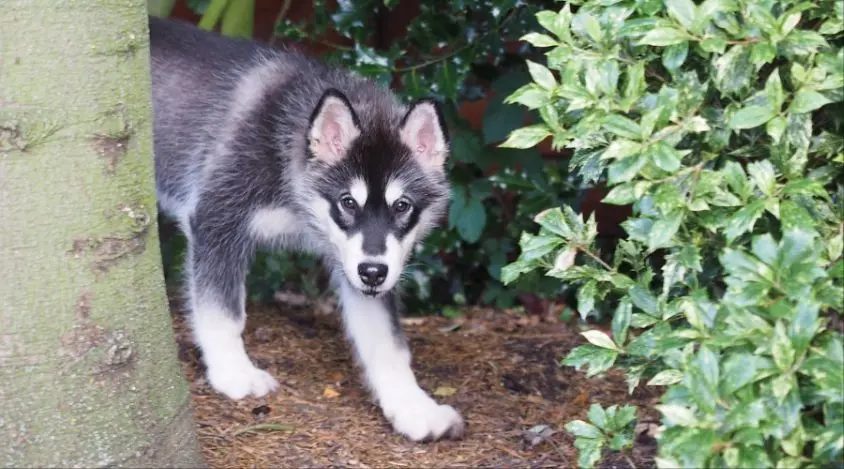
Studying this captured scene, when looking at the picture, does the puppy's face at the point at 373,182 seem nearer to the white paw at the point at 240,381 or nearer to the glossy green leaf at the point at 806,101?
the white paw at the point at 240,381

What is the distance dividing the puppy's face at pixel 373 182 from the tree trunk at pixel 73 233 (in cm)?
129

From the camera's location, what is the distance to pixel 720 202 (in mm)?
2732

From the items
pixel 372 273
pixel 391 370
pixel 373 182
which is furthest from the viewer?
pixel 391 370

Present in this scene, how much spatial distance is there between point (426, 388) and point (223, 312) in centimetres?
92

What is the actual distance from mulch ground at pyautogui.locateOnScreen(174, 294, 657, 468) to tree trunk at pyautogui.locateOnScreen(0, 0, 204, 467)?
0.81 meters

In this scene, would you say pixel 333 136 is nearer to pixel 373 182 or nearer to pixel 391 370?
pixel 373 182

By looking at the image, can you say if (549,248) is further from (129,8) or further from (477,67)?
A: (477,67)

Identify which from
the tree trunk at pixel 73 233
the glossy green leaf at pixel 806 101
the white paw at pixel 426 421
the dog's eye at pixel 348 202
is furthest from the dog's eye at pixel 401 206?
the glossy green leaf at pixel 806 101

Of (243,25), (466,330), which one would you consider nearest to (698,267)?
(466,330)

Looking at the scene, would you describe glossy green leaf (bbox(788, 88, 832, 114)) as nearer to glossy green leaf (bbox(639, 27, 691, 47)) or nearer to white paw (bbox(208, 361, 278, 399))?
glossy green leaf (bbox(639, 27, 691, 47))

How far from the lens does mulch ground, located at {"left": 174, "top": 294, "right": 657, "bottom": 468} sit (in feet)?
13.2

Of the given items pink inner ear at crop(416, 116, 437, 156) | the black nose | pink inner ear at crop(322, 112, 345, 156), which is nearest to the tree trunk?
the black nose

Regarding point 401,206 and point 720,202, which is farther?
point 401,206

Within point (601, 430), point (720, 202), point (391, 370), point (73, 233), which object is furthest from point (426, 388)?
point (720, 202)
